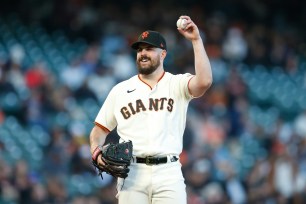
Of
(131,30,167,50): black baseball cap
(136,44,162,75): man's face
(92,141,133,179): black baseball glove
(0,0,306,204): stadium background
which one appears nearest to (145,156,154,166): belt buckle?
(92,141,133,179): black baseball glove

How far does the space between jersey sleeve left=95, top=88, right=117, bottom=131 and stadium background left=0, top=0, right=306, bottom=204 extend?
447 cm

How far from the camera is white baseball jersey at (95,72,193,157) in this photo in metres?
5.62

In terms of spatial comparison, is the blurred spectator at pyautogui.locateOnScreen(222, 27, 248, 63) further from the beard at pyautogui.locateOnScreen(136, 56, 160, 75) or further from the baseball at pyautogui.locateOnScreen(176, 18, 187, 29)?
the baseball at pyautogui.locateOnScreen(176, 18, 187, 29)

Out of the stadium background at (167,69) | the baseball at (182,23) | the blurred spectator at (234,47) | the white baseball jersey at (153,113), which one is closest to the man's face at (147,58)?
the white baseball jersey at (153,113)

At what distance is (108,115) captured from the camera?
5902mm

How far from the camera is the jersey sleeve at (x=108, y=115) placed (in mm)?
5879

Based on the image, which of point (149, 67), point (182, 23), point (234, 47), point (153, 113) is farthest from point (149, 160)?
point (234, 47)

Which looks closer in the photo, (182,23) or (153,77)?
(182,23)

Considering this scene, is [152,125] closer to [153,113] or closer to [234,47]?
[153,113]

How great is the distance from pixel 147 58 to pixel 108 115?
544 mm

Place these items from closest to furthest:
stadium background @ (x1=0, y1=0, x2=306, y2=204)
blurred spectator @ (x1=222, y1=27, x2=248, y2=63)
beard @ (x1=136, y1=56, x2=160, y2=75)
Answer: beard @ (x1=136, y1=56, x2=160, y2=75)
stadium background @ (x1=0, y1=0, x2=306, y2=204)
blurred spectator @ (x1=222, y1=27, x2=248, y2=63)

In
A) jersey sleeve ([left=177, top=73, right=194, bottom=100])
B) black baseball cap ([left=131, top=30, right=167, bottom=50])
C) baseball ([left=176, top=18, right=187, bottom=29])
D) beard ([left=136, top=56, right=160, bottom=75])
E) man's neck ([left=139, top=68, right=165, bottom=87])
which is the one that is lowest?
jersey sleeve ([left=177, top=73, right=194, bottom=100])

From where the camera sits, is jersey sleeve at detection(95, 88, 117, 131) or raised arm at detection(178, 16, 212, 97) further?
jersey sleeve at detection(95, 88, 117, 131)

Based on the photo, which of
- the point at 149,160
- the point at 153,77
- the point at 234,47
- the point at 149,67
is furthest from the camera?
the point at 234,47
